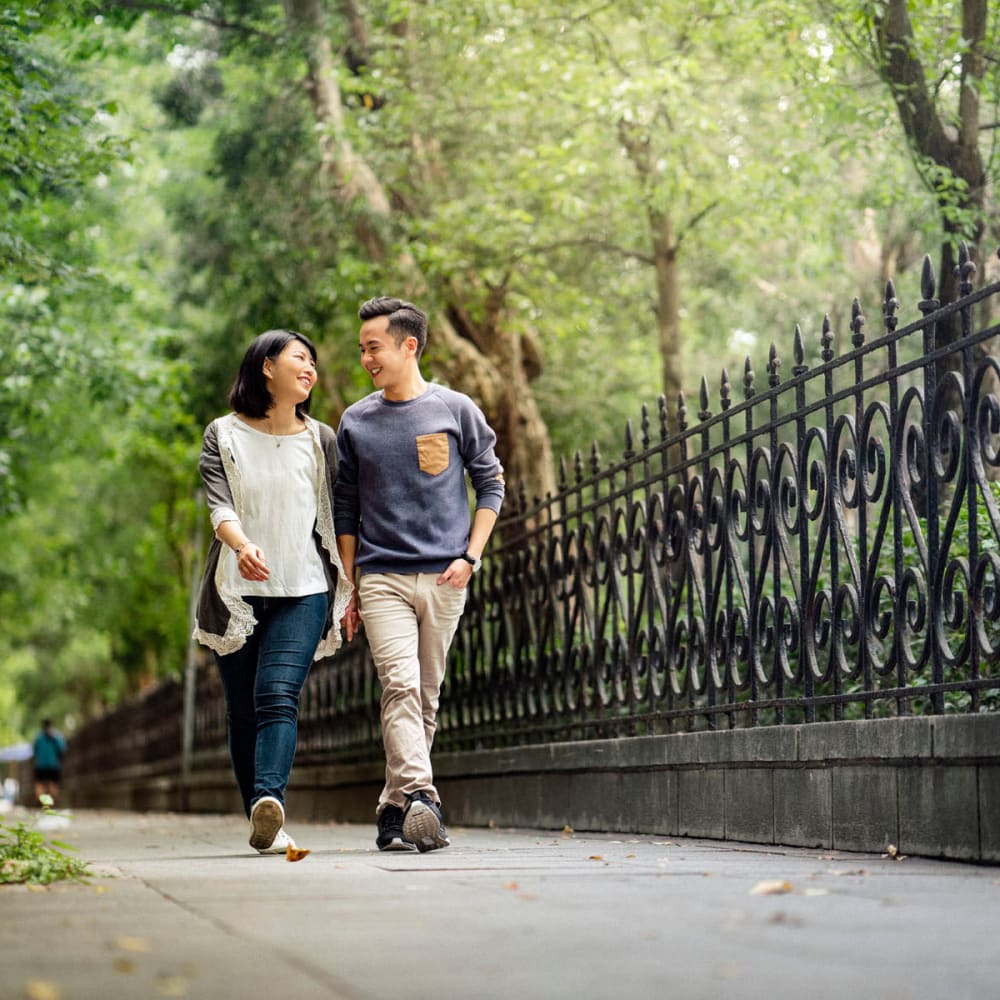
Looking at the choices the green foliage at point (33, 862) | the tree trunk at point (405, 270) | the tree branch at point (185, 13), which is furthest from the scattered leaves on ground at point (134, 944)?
the tree trunk at point (405, 270)

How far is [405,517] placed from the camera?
6.37 meters

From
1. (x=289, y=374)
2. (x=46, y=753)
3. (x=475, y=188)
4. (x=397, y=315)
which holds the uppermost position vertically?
(x=475, y=188)

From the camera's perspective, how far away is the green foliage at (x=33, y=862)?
4576mm

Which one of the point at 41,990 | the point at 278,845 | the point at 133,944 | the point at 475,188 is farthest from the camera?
the point at 475,188

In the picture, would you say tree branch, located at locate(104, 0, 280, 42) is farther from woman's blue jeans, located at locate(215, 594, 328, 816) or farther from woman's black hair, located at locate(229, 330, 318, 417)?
woman's blue jeans, located at locate(215, 594, 328, 816)

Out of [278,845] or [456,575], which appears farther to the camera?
[456,575]

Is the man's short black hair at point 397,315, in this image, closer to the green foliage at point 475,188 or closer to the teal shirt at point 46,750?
the green foliage at point 475,188

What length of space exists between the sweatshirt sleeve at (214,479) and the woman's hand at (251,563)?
250 millimetres

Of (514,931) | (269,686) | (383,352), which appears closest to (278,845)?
(269,686)

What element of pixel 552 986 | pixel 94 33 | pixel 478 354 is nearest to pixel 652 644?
pixel 552 986

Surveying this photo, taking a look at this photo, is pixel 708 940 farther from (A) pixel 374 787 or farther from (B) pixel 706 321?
(B) pixel 706 321

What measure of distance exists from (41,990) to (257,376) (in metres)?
3.90

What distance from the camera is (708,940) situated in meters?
3.23

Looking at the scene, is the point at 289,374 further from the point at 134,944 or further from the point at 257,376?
the point at 134,944
